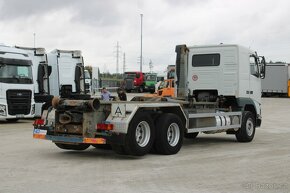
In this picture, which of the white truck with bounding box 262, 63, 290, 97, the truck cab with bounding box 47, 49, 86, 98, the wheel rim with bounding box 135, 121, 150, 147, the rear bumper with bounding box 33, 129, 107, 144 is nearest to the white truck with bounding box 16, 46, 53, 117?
the truck cab with bounding box 47, 49, 86, 98

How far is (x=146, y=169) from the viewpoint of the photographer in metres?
9.34

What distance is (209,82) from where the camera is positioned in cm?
1444

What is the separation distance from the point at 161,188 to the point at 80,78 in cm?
1730

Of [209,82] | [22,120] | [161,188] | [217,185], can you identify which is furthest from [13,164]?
[22,120]

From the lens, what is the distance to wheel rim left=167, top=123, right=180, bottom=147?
11.4 m

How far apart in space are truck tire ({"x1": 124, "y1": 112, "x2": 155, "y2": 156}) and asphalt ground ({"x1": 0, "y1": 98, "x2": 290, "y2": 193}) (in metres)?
0.23

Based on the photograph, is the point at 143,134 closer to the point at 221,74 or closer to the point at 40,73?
the point at 221,74

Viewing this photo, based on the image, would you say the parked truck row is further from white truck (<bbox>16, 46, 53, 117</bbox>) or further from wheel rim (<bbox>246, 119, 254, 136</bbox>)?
wheel rim (<bbox>246, 119, 254, 136</bbox>)

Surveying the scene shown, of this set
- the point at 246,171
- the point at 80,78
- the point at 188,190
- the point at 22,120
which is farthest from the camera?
the point at 80,78

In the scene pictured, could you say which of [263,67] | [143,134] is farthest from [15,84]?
[143,134]

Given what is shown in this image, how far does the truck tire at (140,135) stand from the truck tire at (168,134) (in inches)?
9.7

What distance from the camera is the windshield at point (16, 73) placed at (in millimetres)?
19656

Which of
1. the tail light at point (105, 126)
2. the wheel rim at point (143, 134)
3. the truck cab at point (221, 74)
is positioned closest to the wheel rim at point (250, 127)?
the truck cab at point (221, 74)

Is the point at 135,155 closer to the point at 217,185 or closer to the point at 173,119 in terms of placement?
the point at 173,119
